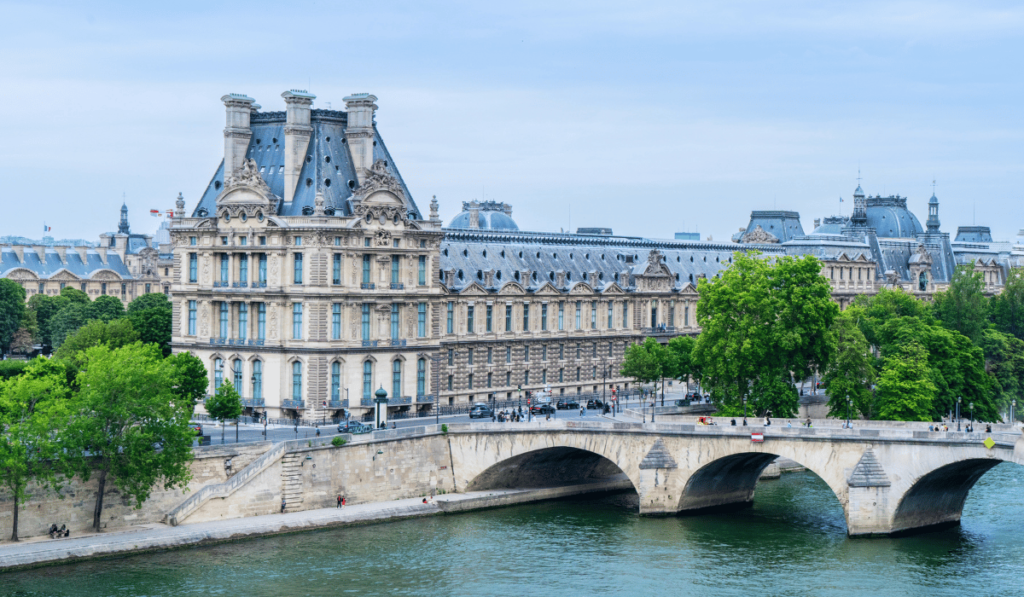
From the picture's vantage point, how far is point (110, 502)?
86.0 m

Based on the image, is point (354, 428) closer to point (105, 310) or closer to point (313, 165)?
point (313, 165)

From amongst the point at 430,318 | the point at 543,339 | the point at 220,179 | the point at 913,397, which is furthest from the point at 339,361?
the point at 913,397

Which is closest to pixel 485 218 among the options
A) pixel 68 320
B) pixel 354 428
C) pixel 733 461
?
pixel 68 320

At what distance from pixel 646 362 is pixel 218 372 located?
3662 centimetres

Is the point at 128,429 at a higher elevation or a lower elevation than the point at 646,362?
lower

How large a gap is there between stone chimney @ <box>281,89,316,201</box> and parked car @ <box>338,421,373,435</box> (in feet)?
62.5

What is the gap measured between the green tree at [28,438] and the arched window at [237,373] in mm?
26160

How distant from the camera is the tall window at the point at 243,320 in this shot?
362 ft

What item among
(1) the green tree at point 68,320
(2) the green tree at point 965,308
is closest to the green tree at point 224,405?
(2) the green tree at point 965,308

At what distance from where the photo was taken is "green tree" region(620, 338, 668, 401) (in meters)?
128

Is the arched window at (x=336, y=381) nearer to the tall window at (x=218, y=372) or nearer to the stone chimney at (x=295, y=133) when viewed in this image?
the tall window at (x=218, y=372)

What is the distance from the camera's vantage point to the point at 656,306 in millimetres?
148000

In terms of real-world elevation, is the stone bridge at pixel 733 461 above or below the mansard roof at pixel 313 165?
below

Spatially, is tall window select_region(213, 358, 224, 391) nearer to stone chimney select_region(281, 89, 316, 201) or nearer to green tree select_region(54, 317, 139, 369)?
stone chimney select_region(281, 89, 316, 201)
